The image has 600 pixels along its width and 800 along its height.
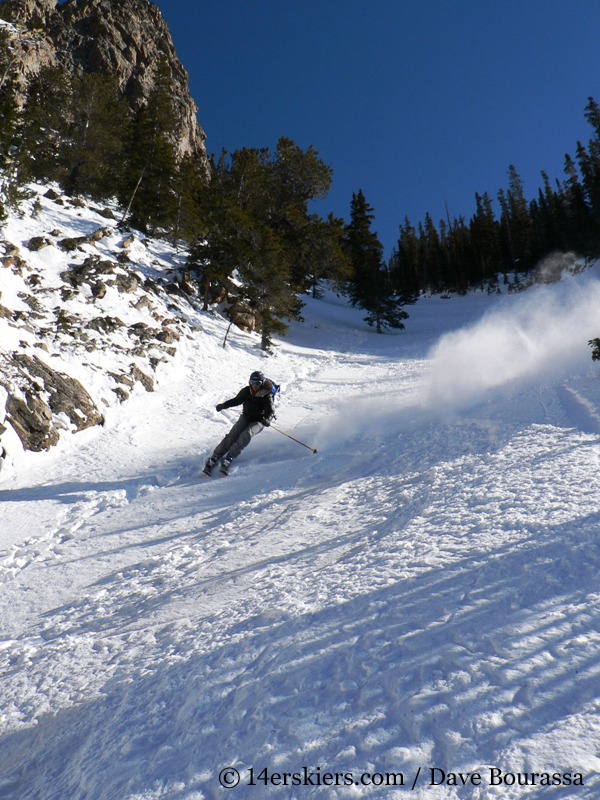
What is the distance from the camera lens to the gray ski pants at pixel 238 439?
8758 mm

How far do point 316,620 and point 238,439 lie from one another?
547 cm

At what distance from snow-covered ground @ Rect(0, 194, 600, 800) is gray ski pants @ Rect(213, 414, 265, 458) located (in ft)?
1.37

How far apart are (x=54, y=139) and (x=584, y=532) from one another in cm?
3958

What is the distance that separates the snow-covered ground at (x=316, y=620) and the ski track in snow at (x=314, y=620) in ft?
0.06

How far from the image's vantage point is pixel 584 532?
14.0 ft

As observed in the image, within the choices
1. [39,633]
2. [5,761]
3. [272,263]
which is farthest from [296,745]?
[272,263]

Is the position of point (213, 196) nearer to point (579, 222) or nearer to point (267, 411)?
point (267, 411)

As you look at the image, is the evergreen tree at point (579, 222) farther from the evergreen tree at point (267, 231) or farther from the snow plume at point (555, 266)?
the evergreen tree at point (267, 231)

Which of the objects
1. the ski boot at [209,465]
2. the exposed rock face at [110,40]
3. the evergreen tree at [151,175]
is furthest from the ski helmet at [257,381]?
the exposed rock face at [110,40]

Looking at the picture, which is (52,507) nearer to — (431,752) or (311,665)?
(311,665)

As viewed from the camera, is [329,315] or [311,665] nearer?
[311,665]

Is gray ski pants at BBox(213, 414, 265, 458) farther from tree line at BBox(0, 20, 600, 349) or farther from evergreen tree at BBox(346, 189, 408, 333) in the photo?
evergreen tree at BBox(346, 189, 408, 333)

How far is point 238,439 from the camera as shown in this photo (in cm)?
882

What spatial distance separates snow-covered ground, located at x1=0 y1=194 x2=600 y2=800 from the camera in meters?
2.41
